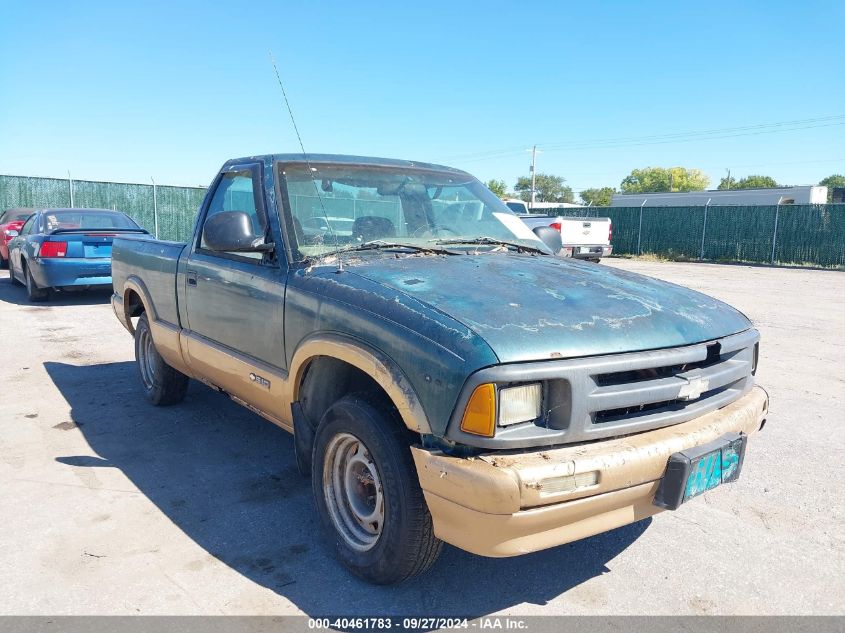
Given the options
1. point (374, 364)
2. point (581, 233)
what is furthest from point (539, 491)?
point (581, 233)

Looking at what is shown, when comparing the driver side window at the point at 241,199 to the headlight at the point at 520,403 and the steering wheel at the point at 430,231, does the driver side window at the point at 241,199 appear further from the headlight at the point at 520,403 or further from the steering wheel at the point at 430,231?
the headlight at the point at 520,403

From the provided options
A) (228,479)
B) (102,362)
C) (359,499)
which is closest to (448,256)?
(359,499)

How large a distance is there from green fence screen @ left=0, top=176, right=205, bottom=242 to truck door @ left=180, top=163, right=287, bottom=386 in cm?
1659

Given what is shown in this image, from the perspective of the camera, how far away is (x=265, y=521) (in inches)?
130

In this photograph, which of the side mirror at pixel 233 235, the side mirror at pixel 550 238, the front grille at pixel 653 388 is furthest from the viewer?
the side mirror at pixel 550 238

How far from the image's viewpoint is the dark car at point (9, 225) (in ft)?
46.0

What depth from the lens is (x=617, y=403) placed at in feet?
7.71

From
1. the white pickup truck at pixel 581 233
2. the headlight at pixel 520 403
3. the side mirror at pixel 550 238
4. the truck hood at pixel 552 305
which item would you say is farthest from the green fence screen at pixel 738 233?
the headlight at pixel 520 403

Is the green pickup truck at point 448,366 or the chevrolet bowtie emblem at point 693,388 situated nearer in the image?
the green pickup truck at point 448,366

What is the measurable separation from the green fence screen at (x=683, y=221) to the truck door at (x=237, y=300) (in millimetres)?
17645

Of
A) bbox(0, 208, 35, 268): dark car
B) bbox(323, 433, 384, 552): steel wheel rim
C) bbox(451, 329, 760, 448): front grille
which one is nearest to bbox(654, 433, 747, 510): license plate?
bbox(451, 329, 760, 448): front grille

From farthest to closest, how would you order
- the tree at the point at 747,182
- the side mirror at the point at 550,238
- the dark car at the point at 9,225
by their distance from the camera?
1. the tree at the point at 747,182
2. the dark car at the point at 9,225
3. the side mirror at the point at 550,238

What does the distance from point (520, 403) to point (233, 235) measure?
5.87 feet

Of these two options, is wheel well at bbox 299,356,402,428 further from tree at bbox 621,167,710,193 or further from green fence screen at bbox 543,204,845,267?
tree at bbox 621,167,710,193
